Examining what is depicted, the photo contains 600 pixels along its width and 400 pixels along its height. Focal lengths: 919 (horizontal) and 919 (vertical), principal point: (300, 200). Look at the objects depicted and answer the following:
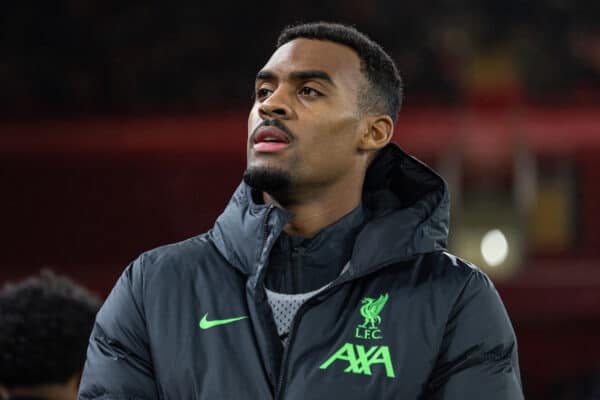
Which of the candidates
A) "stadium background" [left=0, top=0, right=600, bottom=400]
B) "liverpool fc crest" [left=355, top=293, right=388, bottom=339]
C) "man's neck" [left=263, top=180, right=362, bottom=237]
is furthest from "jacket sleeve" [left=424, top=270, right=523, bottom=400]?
"stadium background" [left=0, top=0, right=600, bottom=400]

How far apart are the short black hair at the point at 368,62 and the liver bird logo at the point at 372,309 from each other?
0.40 m

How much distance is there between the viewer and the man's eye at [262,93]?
171cm

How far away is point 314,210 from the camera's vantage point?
1664 millimetres

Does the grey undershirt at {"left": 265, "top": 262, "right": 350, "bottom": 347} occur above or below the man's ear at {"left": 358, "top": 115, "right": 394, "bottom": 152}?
below

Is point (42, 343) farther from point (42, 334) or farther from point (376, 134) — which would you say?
point (376, 134)

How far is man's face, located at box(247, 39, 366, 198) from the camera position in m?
1.62

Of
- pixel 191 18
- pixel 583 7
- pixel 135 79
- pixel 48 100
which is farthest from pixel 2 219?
pixel 583 7

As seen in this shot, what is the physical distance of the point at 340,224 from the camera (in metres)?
1.63

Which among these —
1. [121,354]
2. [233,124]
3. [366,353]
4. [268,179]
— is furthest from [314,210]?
[233,124]

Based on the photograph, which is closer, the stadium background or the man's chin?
the man's chin

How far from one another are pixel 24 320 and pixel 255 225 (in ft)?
1.91

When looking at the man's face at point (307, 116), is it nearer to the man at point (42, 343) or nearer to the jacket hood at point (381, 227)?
the jacket hood at point (381, 227)

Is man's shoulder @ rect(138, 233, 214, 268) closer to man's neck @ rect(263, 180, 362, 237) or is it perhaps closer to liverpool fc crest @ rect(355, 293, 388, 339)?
man's neck @ rect(263, 180, 362, 237)

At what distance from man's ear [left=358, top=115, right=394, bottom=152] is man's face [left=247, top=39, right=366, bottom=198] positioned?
0.02 meters
